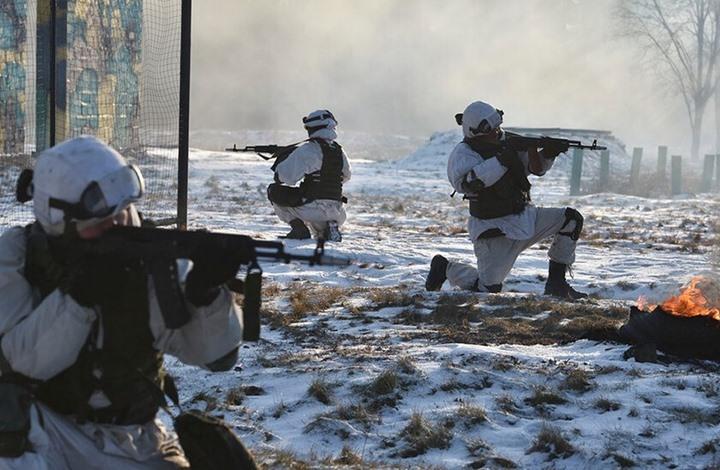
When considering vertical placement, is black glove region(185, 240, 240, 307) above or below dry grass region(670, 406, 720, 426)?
above

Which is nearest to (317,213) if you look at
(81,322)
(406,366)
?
(406,366)

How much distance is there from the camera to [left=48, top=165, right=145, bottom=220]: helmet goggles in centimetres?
353

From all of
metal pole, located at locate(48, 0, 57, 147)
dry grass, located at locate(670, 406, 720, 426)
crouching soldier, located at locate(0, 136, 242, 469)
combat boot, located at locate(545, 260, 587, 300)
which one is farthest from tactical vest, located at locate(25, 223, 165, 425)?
metal pole, located at locate(48, 0, 57, 147)

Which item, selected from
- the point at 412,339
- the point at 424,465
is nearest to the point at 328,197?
the point at 412,339

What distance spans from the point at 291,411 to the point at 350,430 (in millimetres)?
468

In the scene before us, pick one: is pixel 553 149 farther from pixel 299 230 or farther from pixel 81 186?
pixel 81 186

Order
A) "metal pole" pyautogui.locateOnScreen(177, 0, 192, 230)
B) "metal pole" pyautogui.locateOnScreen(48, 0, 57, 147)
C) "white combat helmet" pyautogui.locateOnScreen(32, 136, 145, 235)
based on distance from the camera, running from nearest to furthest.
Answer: "white combat helmet" pyautogui.locateOnScreen(32, 136, 145, 235) → "metal pole" pyautogui.locateOnScreen(48, 0, 57, 147) → "metal pole" pyautogui.locateOnScreen(177, 0, 192, 230)

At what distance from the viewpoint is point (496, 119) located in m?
9.04

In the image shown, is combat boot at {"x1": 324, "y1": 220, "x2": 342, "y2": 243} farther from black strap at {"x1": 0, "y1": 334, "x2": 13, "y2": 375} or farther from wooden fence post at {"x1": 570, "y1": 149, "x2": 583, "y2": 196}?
wooden fence post at {"x1": 570, "y1": 149, "x2": 583, "y2": 196}

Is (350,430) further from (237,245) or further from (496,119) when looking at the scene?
(496,119)

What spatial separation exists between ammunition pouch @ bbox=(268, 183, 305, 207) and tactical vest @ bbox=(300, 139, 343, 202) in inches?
2.7

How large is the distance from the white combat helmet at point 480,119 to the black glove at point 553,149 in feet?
1.52

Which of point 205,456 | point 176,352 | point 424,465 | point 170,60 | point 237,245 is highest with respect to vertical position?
point 170,60

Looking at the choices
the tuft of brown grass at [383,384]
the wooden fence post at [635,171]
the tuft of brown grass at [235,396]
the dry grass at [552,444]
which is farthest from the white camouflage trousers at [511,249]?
the wooden fence post at [635,171]
